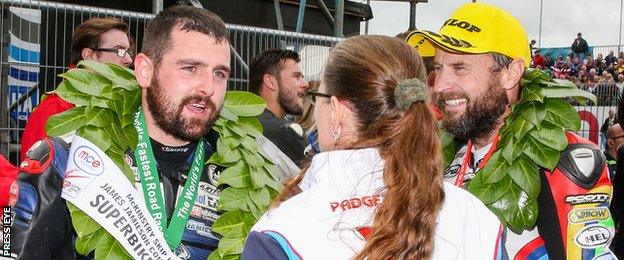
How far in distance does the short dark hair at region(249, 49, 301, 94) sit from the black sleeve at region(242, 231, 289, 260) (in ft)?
13.8

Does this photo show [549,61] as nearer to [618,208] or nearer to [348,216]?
[618,208]

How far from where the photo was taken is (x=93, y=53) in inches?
191

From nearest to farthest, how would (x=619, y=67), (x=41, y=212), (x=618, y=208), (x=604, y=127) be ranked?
(x=41, y=212) < (x=618, y=208) < (x=604, y=127) < (x=619, y=67)

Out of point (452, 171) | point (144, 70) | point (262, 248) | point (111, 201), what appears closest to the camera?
point (262, 248)

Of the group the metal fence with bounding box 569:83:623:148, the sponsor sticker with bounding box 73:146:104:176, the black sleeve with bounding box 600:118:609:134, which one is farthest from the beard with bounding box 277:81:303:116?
the black sleeve with bounding box 600:118:609:134

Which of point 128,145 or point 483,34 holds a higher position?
point 483,34

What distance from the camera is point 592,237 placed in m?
2.74

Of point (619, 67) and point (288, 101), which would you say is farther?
point (619, 67)

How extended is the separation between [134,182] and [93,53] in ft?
7.82

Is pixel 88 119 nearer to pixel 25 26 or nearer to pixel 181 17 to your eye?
pixel 181 17

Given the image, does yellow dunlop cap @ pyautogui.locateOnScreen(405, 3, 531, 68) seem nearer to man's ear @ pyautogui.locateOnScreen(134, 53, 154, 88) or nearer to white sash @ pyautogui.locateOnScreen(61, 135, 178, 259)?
man's ear @ pyautogui.locateOnScreen(134, 53, 154, 88)

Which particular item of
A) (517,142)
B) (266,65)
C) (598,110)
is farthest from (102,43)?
(598,110)

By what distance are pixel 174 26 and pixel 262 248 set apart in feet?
4.37

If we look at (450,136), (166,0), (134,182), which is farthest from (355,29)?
(134,182)
